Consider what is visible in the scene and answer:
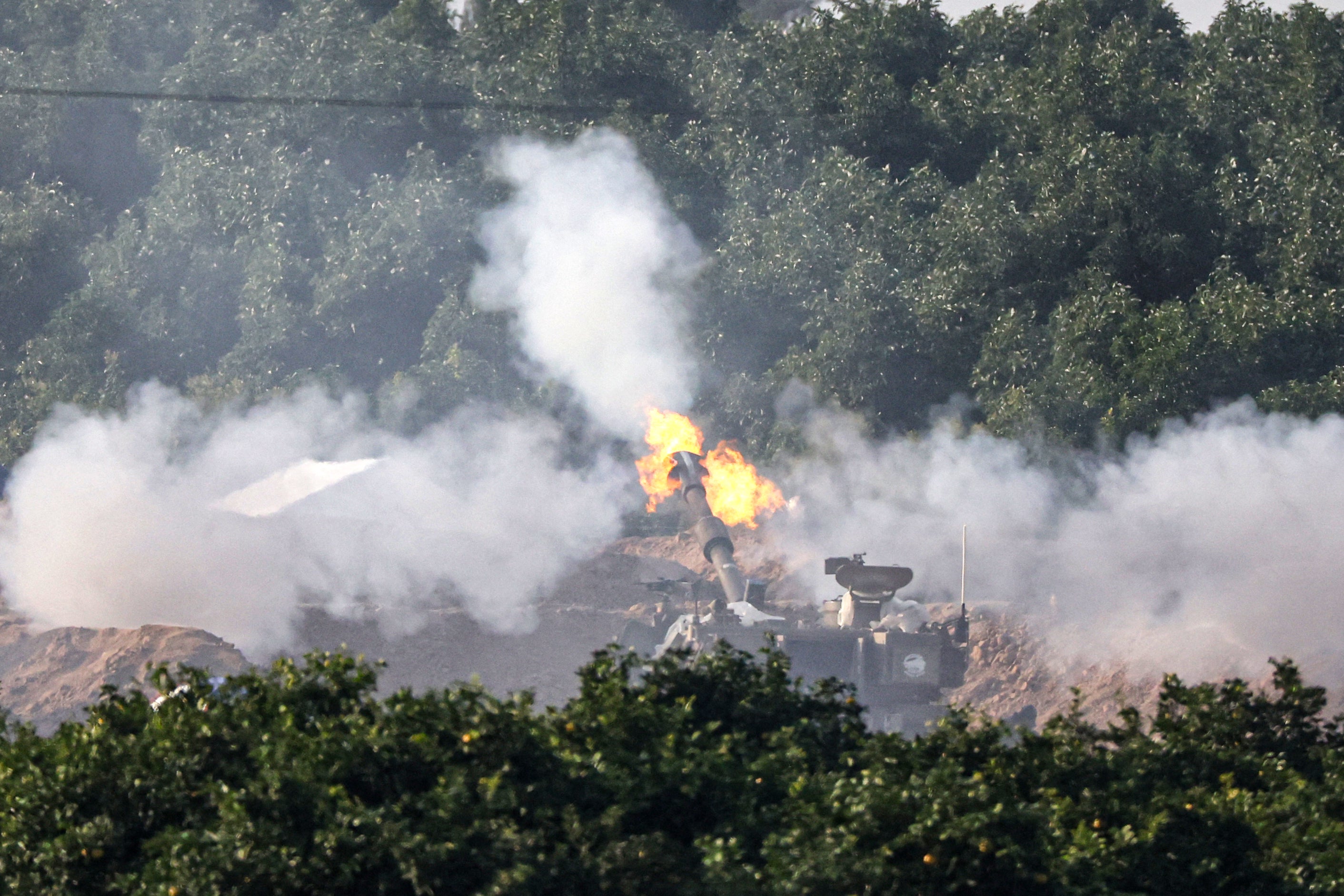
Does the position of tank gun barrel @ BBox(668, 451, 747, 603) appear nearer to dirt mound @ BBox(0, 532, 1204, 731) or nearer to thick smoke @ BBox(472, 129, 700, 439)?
dirt mound @ BBox(0, 532, 1204, 731)

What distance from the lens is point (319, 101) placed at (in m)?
48.2

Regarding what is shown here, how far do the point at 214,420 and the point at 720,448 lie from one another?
12.2 meters

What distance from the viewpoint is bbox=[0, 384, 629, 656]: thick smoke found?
113 feet

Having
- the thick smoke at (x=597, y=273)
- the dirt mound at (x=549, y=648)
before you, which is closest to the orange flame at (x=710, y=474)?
the dirt mound at (x=549, y=648)

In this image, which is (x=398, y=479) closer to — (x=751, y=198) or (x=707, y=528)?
(x=751, y=198)

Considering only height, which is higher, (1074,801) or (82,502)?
(82,502)

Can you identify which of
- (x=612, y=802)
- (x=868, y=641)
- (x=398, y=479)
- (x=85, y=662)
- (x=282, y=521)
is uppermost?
(x=398, y=479)

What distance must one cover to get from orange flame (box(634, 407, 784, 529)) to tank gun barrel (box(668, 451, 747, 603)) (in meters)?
3.29

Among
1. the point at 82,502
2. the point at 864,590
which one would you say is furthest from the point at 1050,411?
the point at 82,502

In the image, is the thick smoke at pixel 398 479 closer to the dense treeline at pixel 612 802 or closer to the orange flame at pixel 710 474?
the orange flame at pixel 710 474

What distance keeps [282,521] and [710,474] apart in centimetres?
863

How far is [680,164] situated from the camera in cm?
4466

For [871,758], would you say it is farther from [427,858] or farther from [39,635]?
[39,635]

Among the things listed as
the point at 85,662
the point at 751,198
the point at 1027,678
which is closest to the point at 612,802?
the point at 85,662
